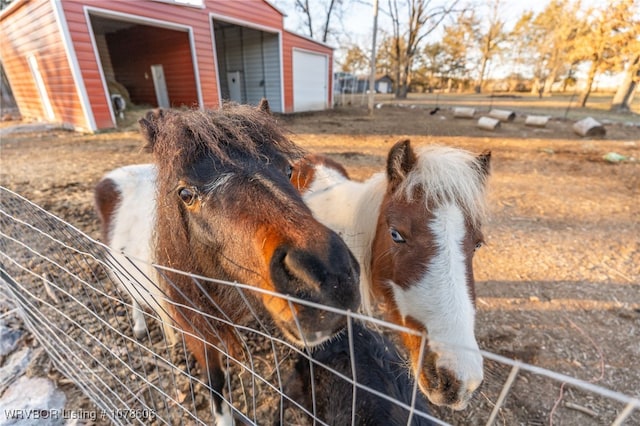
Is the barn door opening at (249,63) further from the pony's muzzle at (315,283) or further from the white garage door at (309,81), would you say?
the pony's muzzle at (315,283)

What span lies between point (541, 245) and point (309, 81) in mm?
16716

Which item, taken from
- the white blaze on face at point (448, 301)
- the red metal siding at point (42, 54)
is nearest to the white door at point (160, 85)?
the red metal siding at point (42, 54)

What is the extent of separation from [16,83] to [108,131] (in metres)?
10.2

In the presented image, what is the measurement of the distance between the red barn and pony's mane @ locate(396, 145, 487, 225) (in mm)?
4766

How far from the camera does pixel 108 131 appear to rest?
1014cm

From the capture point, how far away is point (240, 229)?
1331 millimetres

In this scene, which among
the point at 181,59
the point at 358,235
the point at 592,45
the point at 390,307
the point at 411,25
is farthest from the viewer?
the point at 411,25

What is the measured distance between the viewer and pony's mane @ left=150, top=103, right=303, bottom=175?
150 cm

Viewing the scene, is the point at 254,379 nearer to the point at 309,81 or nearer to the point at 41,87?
the point at 41,87

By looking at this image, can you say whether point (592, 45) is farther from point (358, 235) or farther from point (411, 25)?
point (358, 235)

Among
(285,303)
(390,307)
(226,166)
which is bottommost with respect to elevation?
(390,307)

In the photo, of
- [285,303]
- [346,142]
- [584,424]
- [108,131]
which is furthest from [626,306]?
[108,131]

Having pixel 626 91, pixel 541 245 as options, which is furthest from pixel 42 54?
pixel 626 91

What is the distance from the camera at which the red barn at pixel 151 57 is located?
31.2 feet
